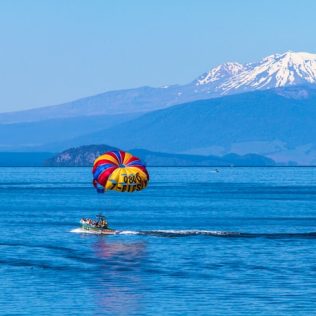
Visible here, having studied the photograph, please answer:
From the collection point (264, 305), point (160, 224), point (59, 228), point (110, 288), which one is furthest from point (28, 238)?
point (264, 305)

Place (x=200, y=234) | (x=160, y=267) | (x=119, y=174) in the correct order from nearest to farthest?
(x=160, y=267)
(x=119, y=174)
(x=200, y=234)

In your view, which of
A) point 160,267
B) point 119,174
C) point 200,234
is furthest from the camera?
point 200,234

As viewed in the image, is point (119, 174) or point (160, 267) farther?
point (119, 174)

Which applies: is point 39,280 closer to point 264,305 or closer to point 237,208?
point 264,305

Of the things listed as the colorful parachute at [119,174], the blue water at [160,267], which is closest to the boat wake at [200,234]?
the blue water at [160,267]

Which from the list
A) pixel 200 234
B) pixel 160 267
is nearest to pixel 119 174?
pixel 200 234

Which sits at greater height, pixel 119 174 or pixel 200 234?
pixel 119 174

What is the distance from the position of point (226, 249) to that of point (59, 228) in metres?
29.5

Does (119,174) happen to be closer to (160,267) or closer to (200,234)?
(200,234)

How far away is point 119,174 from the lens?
102 m

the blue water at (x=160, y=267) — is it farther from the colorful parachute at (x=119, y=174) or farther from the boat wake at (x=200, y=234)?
the colorful parachute at (x=119, y=174)

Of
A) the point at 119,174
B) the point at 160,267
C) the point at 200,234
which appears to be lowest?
the point at 160,267

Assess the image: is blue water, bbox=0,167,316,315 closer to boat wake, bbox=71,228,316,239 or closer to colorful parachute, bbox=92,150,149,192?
boat wake, bbox=71,228,316,239

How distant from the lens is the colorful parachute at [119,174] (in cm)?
10169
